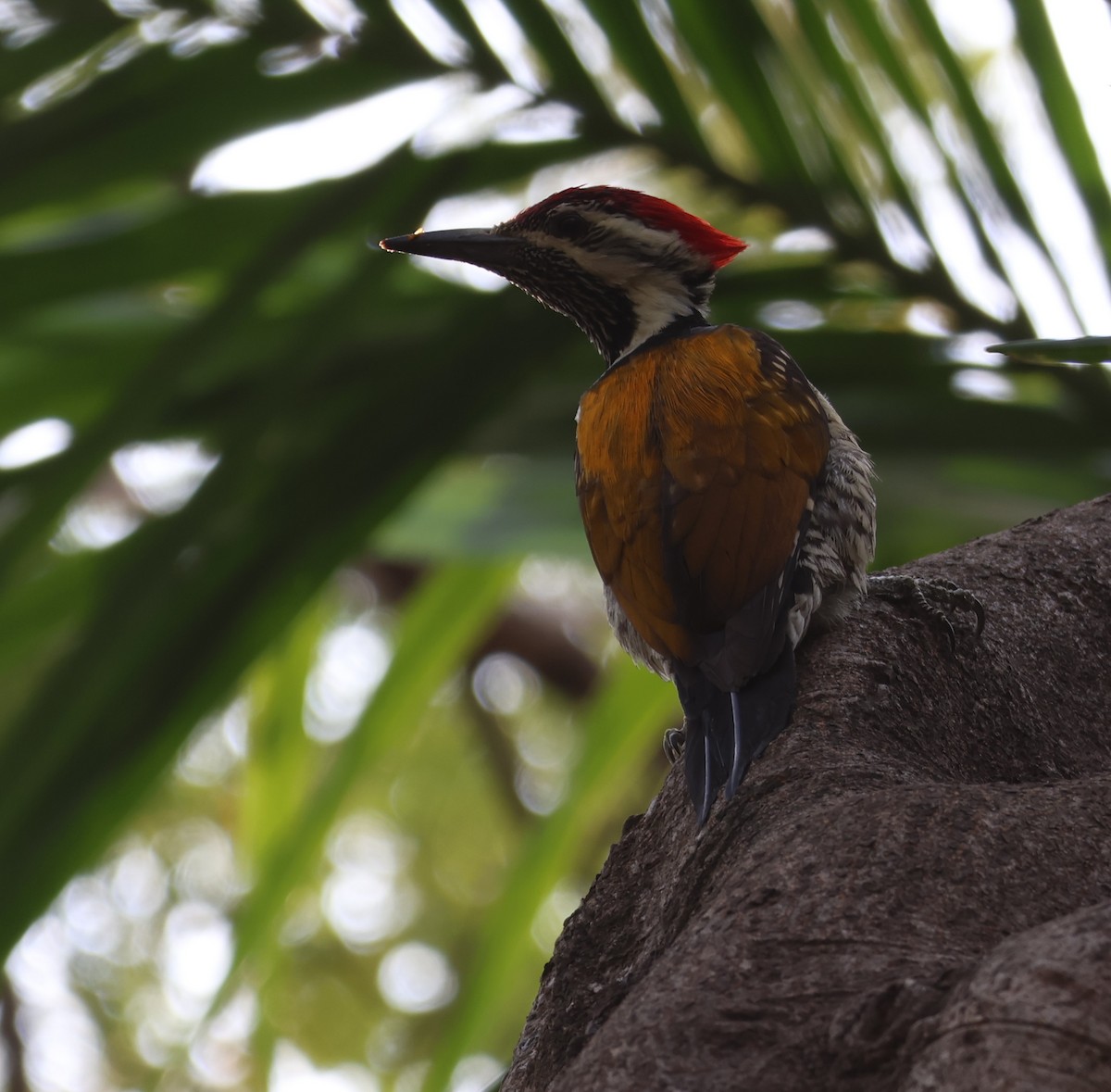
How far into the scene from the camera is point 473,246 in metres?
2.82

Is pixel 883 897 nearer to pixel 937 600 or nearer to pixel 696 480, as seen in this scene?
pixel 937 600

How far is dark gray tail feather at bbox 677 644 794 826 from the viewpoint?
159 centimetres

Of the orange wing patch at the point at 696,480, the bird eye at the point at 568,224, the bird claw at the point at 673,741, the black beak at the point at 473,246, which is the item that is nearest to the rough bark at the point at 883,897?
the orange wing patch at the point at 696,480

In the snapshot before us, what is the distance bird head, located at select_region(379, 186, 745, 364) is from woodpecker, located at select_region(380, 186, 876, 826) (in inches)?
2.7

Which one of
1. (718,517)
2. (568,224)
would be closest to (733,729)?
(718,517)

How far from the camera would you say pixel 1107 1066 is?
0.86m

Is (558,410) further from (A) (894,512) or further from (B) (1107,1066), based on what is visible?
(B) (1107,1066)

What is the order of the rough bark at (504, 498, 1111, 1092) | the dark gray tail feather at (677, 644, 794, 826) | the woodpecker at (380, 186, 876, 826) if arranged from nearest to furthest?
the rough bark at (504, 498, 1111, 1092) < the dark gray tail feather at (677, 644, 794, 826) < the woodpecker at (380, 186, 876, 826)

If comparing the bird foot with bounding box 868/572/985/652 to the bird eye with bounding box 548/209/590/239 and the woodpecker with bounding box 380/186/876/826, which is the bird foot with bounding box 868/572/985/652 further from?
the bird eye with bounding box 548/209/590/239

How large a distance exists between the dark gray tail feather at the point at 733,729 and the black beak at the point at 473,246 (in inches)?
44.3

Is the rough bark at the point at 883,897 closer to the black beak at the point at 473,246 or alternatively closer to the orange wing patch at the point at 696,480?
the orange wing patch at the point at 696,480

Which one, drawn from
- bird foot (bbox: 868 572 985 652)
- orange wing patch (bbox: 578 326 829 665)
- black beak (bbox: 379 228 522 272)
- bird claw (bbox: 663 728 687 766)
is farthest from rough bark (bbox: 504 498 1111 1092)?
black beak (bbox: 379 228 522 272)

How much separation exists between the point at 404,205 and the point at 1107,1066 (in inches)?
66.1

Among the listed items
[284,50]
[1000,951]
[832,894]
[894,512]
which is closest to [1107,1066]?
[1000,951]
